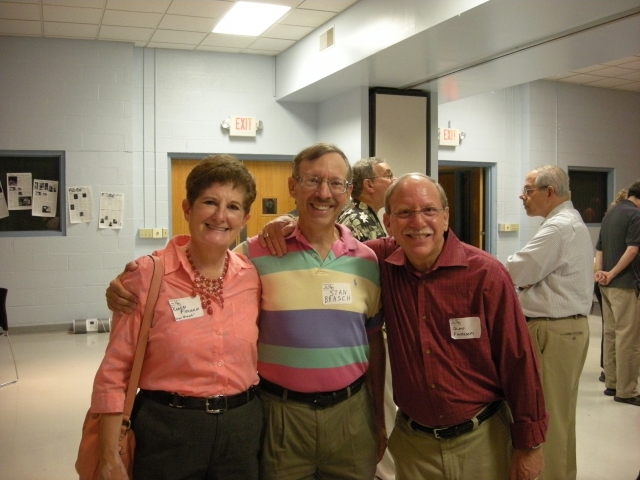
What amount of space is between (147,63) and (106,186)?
163cm

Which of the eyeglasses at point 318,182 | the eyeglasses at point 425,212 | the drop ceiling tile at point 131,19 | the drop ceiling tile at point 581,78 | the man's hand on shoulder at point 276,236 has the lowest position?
→ the man's hand on shoulder at point 276,236

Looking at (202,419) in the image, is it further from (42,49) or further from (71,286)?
(42,49)

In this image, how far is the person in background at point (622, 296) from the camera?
4.86m

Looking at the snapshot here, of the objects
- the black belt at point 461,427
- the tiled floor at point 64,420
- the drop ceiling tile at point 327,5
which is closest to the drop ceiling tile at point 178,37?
the drop ceiling tile at point 327,5

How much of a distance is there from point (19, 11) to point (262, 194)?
11.6 ft

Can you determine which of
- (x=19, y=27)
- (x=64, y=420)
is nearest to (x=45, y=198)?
(x=19, y=27)

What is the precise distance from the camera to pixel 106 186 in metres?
7.50

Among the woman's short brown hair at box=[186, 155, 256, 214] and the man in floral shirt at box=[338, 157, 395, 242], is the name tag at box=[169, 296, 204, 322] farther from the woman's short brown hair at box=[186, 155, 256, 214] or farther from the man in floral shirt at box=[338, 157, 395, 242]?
the man in floral shirt at box=[338, 157, 395, 242]

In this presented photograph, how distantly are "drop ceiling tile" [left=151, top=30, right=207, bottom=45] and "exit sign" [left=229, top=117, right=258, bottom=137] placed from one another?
109 centimetres

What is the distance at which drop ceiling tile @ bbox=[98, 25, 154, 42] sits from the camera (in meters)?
6.81

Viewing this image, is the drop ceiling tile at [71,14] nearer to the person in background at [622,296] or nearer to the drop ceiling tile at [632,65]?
the person in background at [622,296]

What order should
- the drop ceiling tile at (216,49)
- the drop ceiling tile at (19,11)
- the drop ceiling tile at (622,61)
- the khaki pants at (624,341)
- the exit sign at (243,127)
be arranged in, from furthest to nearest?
1. the drop ceiling tile at (622,61)
2. the exit sign at (243,127)
3. the drop ceiling tile at (216,49)
4. the drop ceiling tile at (19,11)
5. the khaki pants at (624,341)

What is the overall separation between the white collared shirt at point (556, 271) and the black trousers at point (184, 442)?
1.99m

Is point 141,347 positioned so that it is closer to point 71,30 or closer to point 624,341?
point 624,341
